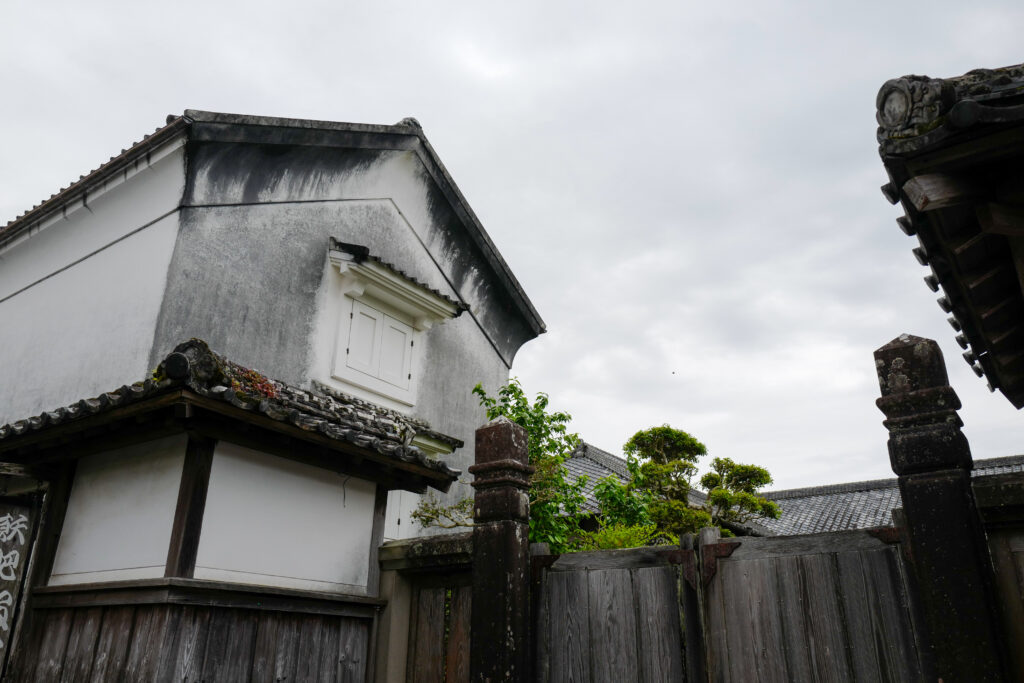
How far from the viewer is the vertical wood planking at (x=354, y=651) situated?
235 inches

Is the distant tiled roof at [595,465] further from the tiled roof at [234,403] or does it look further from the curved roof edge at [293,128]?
the tiled roof at [234,403]

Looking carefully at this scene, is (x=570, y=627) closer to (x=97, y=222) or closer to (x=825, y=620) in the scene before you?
(x=825, y=620)

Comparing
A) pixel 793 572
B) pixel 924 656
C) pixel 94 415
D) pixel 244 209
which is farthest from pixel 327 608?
pixel 244 209

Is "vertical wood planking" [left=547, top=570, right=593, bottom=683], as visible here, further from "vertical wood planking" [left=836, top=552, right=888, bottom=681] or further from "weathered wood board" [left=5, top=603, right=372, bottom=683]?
"weathered wood board" [left=5, top=603, right=372, bottom=683]

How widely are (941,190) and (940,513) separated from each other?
1.79m

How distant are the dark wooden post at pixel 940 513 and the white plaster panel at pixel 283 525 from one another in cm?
453

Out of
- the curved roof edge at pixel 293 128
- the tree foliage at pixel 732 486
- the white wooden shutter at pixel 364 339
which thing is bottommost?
the tree foliage at pixel 732 486

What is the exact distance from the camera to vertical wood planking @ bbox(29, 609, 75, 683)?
5.68 metres

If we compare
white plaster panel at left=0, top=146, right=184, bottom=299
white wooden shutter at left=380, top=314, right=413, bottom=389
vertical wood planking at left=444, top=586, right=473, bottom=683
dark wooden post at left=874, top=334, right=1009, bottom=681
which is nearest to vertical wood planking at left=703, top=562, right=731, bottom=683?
dark wooden post at left=874, top=334, right=1009, bottom=681

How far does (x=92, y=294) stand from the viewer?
973 cm

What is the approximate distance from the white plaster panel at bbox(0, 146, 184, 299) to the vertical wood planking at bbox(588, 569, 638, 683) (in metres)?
7.50

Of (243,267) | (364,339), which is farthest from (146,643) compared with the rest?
(364,339)

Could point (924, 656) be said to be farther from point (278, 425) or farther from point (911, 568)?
point (278, 425)

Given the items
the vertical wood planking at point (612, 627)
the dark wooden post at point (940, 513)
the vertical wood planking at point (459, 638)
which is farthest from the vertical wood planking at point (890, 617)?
the vertical wood planking at point (459, 638)
